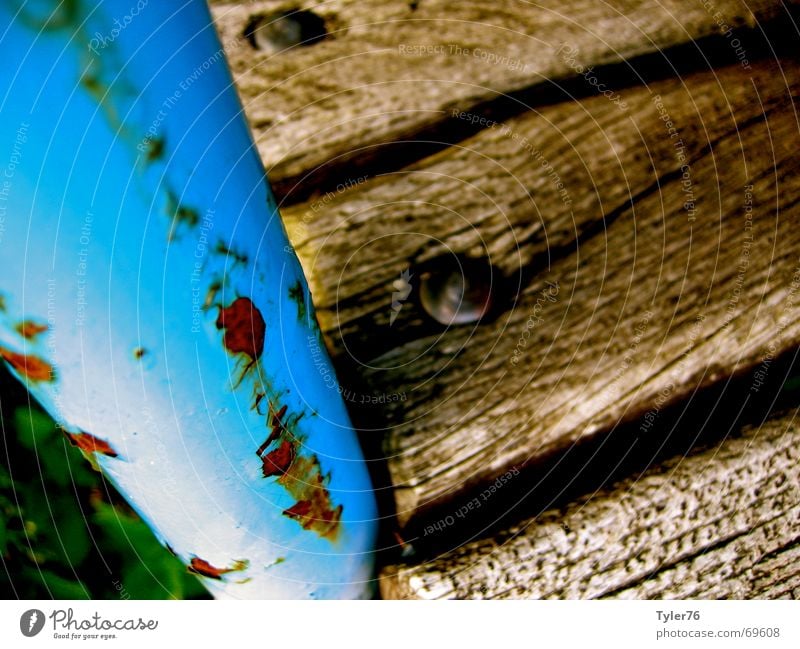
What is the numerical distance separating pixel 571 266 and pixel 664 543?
21 cm

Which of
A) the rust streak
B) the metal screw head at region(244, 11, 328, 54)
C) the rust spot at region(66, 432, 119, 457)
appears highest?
the metal screw head at region(244, 11, 328, 54)

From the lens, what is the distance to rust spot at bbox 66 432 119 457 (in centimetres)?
29

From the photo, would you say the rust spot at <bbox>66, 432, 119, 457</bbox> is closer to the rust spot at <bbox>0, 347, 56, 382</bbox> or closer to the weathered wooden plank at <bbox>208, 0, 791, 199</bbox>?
the rust spot at <bbox>0, 347, 56, 382</bbox>

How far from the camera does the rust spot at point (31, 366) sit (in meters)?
0.27

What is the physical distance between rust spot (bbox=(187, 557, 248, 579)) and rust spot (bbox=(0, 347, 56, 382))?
0.15 m

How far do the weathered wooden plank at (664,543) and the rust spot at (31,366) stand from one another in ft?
0.89

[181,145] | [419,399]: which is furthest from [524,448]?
Answer: [181,145]

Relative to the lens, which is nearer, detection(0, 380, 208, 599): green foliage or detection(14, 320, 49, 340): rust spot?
detection(14, 320, 49, 340): rust spot

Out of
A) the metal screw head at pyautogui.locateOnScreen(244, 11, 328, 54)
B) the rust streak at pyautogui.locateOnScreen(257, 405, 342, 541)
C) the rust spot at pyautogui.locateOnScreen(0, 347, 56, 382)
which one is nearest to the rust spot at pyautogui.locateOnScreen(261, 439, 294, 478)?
the rust streak at pyautogui.locateOnScreen(257, 405, 342, 541)

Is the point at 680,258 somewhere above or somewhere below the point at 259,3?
Result: below

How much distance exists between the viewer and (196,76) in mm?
271
